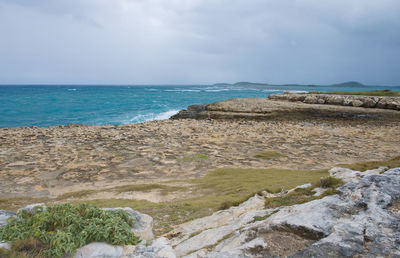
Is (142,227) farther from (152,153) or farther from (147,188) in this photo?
(152,153)

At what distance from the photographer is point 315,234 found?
2.95 meters

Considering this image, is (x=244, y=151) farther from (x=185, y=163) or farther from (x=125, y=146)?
(x=125, y=146)

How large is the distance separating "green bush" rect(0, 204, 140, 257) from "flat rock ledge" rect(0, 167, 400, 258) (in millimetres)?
134

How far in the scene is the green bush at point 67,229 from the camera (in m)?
2.90

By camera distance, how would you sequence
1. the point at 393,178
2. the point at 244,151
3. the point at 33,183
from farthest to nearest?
the point at 244,151 < the point at 33,183 < the point at 393,178

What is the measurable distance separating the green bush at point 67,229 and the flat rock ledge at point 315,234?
13cm

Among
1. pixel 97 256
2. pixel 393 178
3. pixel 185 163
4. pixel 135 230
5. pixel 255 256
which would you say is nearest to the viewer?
pixel 255 256

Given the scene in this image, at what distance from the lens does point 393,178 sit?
409 centimetres

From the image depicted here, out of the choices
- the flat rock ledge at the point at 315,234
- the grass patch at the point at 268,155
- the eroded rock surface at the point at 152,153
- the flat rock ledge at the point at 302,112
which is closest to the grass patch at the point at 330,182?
the flat rock ledge at the point at 315,234

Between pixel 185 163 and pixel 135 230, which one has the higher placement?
pixel 135 230

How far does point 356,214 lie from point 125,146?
10.7 m

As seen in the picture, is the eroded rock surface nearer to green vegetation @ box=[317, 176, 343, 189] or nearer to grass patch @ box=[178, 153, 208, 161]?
grass patch @ box=[178, 153, 208, 161]

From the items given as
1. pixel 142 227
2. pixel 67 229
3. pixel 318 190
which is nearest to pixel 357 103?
pixel 318 190

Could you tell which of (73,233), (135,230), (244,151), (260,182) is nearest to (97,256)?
(73,233)
